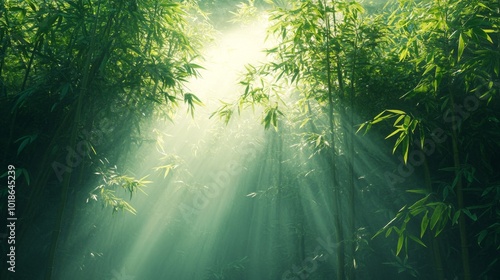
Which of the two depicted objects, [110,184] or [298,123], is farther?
[298,123]

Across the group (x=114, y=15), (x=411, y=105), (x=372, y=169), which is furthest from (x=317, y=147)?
(x=114, y=15)

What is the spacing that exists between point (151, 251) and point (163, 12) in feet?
13.2

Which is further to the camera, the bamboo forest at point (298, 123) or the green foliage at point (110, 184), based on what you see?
the green foliage at point (110, 184)

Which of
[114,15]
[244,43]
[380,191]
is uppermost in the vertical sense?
[244,43]

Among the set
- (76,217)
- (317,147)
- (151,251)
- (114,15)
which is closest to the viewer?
(114,15)

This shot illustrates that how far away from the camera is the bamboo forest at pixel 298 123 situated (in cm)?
279

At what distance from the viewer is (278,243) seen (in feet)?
17.9

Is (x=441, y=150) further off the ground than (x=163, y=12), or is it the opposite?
(x=163, y=12)

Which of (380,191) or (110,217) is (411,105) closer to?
(380,191)

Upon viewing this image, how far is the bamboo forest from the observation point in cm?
279

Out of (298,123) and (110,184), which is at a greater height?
(298,123)

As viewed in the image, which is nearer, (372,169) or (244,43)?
(372,169)

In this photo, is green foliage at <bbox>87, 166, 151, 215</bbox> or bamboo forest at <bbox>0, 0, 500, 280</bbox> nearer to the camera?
bamboo forest at <bbox>0, 0, 500, 280</bbox>

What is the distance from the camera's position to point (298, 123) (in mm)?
4844
